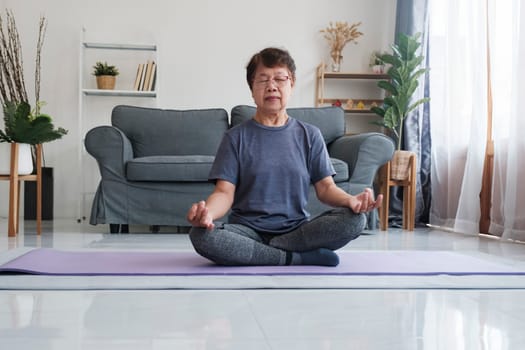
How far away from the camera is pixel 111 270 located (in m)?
1.85

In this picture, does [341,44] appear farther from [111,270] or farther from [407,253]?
[111,270]

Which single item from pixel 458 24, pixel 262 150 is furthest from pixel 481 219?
pixel 262 150

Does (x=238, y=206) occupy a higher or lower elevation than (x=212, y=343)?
higher

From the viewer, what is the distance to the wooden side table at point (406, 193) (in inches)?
158

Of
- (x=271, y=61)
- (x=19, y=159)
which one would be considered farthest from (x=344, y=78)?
(x=271, y=61)

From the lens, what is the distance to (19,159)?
325 centimetres

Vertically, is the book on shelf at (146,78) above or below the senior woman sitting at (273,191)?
above

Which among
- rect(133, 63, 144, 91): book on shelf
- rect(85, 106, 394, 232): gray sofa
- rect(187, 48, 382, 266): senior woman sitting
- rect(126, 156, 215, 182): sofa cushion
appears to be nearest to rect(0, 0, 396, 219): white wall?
rect(133, 63, 144, 91): book on shelf

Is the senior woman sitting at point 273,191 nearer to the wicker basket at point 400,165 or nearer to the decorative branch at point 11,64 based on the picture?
the wicker basket at point 400,165

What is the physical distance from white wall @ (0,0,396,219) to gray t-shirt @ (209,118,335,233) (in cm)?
298

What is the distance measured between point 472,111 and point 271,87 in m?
2.14

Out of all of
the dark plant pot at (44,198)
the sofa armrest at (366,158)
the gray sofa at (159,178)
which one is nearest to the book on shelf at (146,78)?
the dark plant pot at (44,198)

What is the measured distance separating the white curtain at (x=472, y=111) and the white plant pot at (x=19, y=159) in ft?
7.92

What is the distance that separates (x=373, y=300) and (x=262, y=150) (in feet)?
2.27
